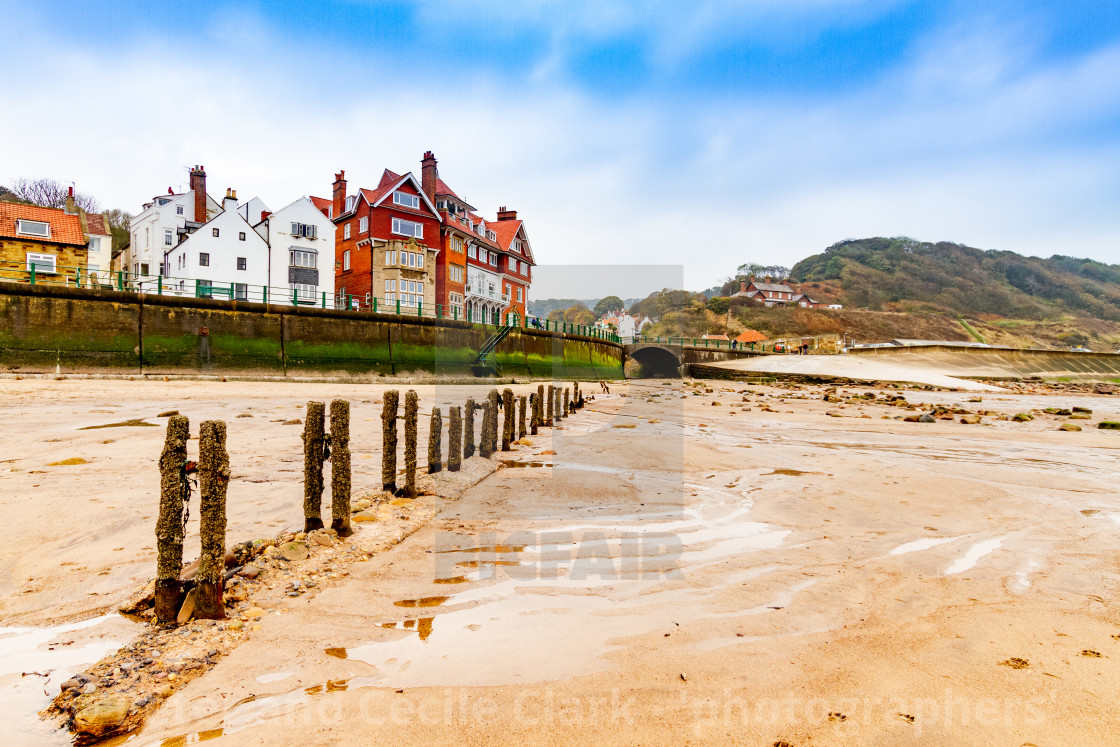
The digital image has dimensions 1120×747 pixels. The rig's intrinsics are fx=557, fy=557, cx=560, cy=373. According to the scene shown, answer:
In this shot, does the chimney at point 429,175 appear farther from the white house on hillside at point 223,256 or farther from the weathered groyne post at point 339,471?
the weathered groyne post at point 339,471

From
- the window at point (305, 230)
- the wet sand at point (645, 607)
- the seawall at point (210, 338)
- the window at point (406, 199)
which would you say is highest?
the window at point (406, 199)

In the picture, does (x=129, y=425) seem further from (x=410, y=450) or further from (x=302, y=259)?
(x=302, y=259)

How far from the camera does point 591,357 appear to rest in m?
48.9

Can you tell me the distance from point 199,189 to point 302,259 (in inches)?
532

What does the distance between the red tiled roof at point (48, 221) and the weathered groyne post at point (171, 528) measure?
164 ft

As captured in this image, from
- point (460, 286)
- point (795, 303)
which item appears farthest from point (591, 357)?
point (795, 303)

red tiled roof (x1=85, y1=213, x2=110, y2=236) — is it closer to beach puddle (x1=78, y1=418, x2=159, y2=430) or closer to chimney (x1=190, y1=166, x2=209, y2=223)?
chimney (x1=190, y1=166, x2=209, y2=223)

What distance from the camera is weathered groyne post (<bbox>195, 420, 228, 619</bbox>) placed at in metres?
3.60

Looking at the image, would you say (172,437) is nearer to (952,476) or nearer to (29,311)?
(952,476)

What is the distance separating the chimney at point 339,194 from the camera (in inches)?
2048

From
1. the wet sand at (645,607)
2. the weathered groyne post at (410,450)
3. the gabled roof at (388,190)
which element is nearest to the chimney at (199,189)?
the gabled roof at (388,190)

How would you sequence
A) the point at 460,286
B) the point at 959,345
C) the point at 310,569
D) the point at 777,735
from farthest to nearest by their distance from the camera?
the point at 959,345, the point at 460,286, the point at 310,569, the point at 777,735

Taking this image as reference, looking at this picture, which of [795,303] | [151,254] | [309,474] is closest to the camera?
[309,474]

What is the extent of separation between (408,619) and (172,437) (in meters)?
1.93
